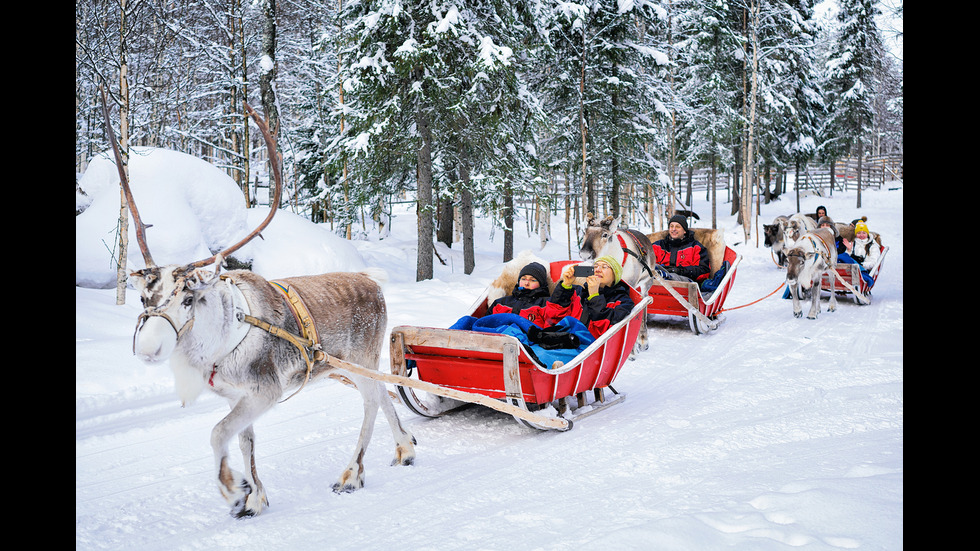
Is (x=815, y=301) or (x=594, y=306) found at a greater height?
(x=594, y=306)

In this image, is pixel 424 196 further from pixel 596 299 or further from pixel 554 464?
pixel 554 464

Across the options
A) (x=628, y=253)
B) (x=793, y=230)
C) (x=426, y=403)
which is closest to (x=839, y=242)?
(x=793, y=230)

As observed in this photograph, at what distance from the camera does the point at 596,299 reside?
21.2 ft

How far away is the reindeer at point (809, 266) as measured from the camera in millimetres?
10594

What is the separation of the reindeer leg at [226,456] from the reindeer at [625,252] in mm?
5880

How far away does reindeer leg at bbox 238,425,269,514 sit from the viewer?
12.4ft

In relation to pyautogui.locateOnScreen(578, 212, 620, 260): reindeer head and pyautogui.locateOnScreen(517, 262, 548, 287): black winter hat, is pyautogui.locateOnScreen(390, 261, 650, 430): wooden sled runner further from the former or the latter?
pyautogui.locateOnScreen(578, 212, 620, 260): reindeer head

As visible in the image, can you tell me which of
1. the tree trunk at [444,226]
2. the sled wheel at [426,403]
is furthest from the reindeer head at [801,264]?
the tree trunk at [444,226]

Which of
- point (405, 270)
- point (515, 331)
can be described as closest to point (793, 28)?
point (405, 270)

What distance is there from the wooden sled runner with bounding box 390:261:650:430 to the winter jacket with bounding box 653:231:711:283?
4.50 m

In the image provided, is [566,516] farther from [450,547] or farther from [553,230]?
[553,230]

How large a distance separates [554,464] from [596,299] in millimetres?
2232

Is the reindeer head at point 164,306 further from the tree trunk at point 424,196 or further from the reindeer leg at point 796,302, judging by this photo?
the tree trunk at point 424,196

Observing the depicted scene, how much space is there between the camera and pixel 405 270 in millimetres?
16734
